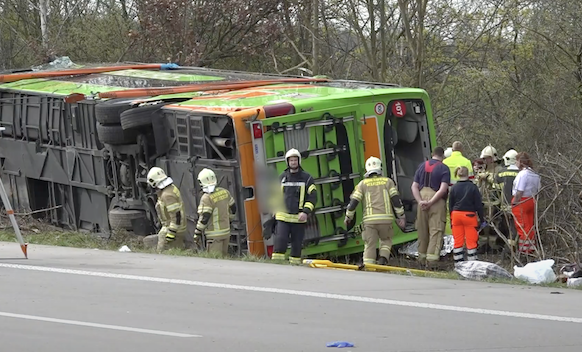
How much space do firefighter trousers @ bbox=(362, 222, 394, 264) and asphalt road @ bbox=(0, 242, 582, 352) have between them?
1.72 meters

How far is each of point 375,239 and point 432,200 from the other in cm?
90

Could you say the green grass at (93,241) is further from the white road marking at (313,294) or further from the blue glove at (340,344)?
the blue glove at (340,344)

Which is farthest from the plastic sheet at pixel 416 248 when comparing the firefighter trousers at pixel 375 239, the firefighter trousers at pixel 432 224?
the firefighter trousers at pixel 375 239

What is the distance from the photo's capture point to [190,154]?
13859 mm

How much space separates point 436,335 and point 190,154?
6.59 metres

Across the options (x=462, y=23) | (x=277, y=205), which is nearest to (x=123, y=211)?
(x=277, y=205)

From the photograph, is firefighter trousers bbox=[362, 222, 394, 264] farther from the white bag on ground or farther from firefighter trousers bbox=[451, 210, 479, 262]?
the white bag on ground

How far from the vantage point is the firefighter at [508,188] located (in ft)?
44.8

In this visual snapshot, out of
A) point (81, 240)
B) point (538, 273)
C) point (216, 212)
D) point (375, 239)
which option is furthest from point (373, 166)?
point (81, 240)

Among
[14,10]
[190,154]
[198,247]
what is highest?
[14,10]

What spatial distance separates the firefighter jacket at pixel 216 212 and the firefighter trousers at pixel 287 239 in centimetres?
64

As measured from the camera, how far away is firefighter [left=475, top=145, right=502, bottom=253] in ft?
46.1

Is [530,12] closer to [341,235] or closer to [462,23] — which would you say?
[462,23]

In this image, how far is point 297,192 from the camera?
42.9ft
